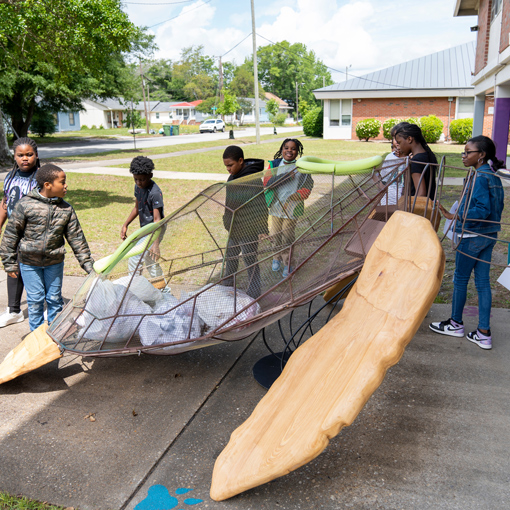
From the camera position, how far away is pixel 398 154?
Result: 4105 millimetres

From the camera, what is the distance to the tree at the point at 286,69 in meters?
94.1

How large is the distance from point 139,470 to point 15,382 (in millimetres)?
1466

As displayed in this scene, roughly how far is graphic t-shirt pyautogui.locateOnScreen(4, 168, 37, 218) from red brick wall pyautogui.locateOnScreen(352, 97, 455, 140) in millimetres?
27791

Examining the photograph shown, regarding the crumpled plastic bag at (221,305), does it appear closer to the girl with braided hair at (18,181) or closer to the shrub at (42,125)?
the girl with braided hair at (18,181)

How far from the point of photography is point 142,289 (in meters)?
Answer: 3.45

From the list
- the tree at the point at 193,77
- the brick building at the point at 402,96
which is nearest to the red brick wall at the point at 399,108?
the brick building at the point at 402,96

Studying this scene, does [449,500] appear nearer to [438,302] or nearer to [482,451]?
[482,451]

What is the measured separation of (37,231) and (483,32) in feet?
56.5

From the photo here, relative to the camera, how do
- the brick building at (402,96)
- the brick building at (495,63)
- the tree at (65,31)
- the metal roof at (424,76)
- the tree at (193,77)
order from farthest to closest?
the tree at (193,77) → the metal roof at (424,76) → the brick building at (402,96) → the brick building at (495,63) → the tree at (65,31)

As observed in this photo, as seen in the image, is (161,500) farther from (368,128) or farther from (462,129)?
(368,128)

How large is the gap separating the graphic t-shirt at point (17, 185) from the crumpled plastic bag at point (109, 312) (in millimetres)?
1325

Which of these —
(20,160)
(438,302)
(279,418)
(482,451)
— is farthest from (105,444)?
(438,302)

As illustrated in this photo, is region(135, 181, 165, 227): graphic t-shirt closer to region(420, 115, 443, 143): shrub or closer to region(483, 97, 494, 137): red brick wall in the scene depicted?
region(420, 115, 443, 143): shrub

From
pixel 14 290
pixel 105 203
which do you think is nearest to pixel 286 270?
pixel 14 290
